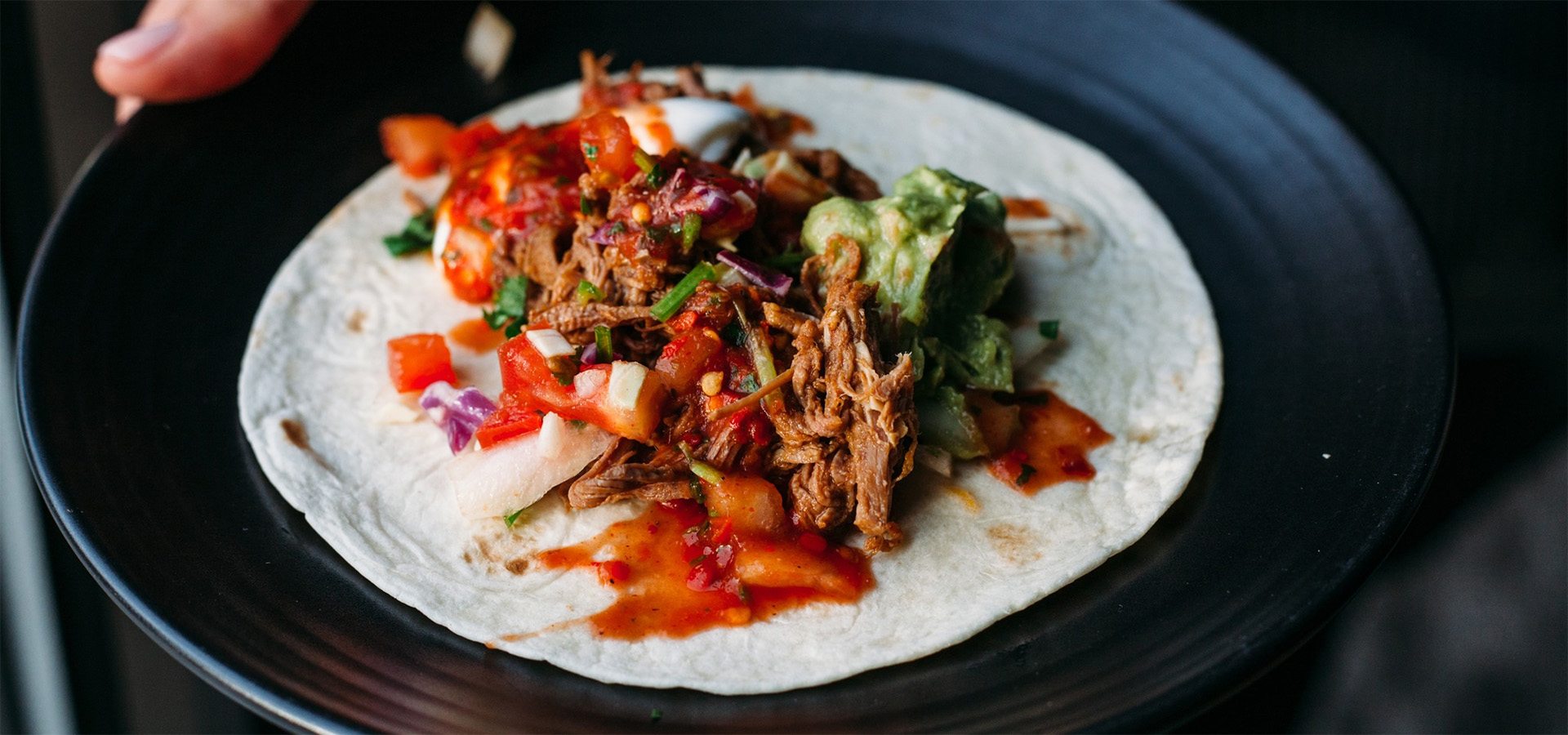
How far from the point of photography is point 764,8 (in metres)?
4.50

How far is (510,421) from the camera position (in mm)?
2893

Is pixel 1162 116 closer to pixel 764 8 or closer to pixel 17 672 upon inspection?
pixel 764 8

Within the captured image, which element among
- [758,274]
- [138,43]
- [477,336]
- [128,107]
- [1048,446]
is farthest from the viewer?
[128,107]

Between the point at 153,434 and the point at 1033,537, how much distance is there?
2.32 meters

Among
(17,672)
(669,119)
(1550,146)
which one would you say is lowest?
(1550,146)

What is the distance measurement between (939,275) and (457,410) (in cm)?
131

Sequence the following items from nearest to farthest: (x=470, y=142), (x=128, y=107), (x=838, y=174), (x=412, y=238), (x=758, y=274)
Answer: (x=758, y=274)
(x=838, y=174)
(x=412, y=238)
(x=470, y=142)
(x=128, y=107)

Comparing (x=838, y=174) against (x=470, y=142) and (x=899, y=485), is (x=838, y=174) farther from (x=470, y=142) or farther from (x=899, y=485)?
→ (x=470, y=142)

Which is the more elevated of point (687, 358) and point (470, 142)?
point (470, 142)

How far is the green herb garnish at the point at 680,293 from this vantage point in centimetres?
288

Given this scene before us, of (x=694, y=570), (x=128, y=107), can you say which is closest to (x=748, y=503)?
(x=694, y=570)

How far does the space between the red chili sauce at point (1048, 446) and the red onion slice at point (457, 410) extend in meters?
1.33

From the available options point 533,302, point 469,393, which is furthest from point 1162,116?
point 469,393

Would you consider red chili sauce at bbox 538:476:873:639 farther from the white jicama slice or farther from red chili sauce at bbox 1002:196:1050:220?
red chili sauce at bbox 1002:196:1050:220
